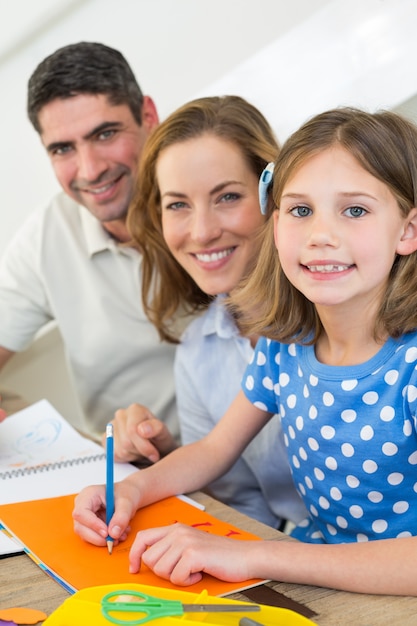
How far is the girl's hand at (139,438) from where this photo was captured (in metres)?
1.29

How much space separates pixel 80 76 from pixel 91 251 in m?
0.37

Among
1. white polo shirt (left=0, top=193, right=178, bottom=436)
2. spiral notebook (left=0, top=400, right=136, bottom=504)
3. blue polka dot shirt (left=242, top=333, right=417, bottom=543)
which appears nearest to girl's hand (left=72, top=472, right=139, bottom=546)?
spiral notebook (left=0, top=400, right=136, bottom=504)

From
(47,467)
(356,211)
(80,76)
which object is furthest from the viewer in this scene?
(80,76)

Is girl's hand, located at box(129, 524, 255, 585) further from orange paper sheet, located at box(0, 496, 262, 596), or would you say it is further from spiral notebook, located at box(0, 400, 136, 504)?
spiral notebook, located at box(0, 400, 136, 504)

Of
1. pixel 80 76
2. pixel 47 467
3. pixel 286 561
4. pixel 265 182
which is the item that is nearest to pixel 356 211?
pixel 265 182

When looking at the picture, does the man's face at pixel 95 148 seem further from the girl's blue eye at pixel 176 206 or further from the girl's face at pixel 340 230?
the girl's face at pixel 340 230

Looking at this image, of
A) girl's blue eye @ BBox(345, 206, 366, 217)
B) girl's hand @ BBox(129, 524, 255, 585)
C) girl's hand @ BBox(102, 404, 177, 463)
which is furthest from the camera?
girl's hand @ BBox(102, 404, 177, 463)

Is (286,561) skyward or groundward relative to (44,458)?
groundward

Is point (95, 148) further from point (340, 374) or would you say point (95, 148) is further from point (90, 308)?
point (340, 374)

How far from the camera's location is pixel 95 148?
185 centimetres

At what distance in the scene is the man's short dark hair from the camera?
1769 millimetres

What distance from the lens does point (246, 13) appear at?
2.46 metres

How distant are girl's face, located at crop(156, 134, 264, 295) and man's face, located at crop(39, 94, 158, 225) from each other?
366mm

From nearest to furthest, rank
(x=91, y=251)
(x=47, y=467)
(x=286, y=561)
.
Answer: (x=286, y=561) → (x=47, y=467) → (x=91, y=251)
